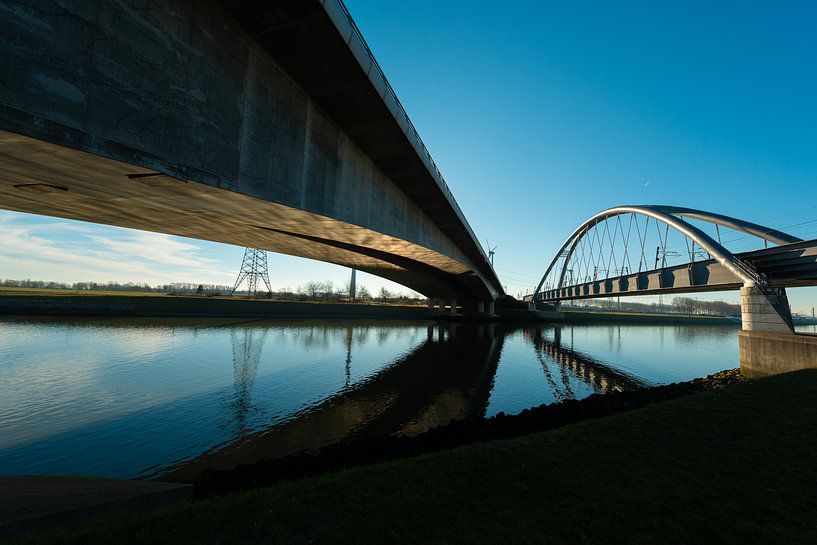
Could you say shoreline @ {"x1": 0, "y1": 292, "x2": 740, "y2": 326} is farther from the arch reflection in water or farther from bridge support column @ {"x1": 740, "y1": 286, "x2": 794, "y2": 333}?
bridge support column @ {"x1": 740, "y1": 286, "x2": 794, "y2": 333}

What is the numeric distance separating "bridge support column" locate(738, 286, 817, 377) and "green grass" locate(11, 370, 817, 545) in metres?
12.7

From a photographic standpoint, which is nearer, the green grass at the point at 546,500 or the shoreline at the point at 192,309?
the green grass at the point at 546,500

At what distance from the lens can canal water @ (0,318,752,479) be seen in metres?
10.8

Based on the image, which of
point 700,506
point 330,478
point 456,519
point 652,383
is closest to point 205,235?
point 330,478

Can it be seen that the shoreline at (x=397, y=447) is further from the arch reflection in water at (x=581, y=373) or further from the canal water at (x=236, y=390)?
the arch reflection in water at (x=581, y=373)

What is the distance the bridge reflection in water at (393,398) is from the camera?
11250 millimetres

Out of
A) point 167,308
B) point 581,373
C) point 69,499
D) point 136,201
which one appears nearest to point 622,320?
point 581,373

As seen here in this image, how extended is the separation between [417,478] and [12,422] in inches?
627

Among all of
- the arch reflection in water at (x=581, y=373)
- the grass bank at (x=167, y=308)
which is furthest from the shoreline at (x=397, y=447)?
the grass bank at (x=167, y=308)

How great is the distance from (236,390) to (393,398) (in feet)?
27.1

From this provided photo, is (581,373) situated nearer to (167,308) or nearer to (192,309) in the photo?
(192,309)

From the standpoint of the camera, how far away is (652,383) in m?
23.7

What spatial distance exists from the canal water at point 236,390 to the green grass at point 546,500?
551 centimetres

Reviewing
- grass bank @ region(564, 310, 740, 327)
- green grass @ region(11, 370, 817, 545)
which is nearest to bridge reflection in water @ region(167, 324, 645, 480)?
green grass @ region(11, 370, 817, 545)
